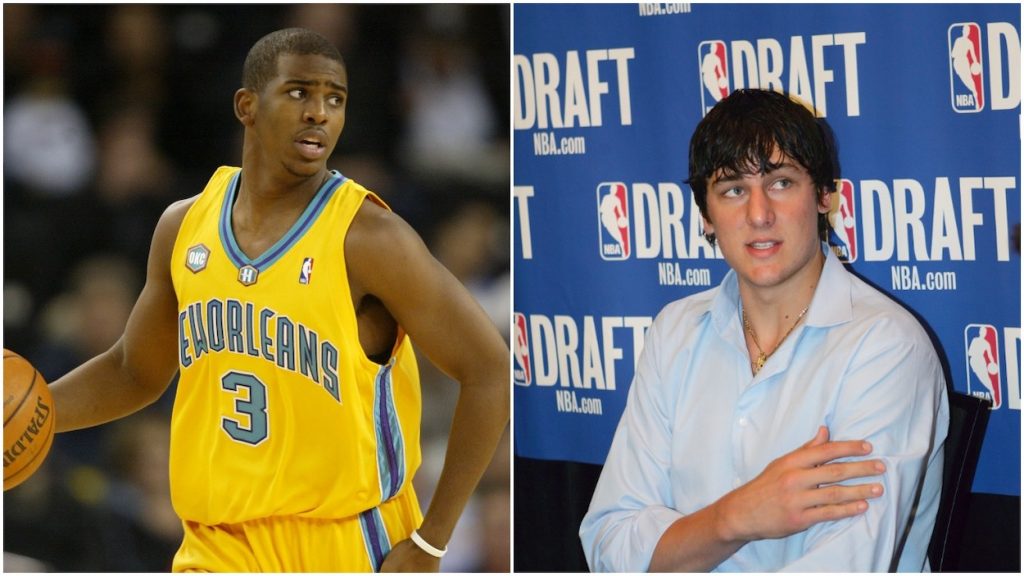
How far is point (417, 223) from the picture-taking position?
13.3ft

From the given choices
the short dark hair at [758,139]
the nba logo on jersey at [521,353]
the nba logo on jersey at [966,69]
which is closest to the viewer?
the short dark hair at [758,139]

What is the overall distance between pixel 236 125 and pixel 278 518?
1.37 meters

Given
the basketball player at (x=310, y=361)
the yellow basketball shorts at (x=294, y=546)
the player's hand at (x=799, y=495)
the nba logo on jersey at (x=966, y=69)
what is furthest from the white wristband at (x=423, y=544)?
the nba logo on jersey at (x=966, y=69)

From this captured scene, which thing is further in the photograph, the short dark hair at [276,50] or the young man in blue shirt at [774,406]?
the short dark hair at [276,50]

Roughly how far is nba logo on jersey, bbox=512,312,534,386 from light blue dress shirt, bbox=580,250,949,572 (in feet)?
1.99

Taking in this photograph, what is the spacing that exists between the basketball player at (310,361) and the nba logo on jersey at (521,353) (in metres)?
0.33

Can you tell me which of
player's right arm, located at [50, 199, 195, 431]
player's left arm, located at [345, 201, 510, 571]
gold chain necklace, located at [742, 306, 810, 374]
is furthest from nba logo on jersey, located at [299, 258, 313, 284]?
gold chain necklace, located at [742, 306, 810, 374]

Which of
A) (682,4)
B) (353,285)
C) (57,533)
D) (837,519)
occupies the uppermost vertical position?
(682,4)

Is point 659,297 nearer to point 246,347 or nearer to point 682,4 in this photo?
point 682,4

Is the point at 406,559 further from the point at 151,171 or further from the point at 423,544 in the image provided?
the point at 151,171

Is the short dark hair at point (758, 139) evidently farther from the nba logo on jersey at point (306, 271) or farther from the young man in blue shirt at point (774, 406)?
the nba logo on jersey at point (306, 271)

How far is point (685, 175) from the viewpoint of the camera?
367 cm

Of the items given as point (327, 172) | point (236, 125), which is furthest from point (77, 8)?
point (327, 172)

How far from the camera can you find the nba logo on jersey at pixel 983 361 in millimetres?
3342
